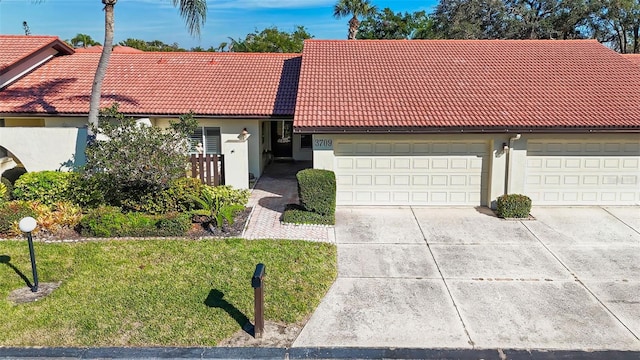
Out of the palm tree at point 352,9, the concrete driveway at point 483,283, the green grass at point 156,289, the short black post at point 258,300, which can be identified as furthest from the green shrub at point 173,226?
the palm tree at point 352,9

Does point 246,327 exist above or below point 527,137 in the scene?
below

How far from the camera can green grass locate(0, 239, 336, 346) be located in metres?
6.98

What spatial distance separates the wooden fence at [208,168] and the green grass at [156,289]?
4.63 m

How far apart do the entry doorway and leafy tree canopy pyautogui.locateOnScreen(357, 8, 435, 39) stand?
104 feet

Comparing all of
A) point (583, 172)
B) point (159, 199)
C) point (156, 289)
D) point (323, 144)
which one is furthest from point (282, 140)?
point (156, 289)

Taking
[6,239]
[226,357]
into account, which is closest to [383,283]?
[226,357]

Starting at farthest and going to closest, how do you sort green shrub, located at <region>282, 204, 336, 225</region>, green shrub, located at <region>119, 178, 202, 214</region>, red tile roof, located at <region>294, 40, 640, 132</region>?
red tile roof, located at <region>294, 40, 640, 132</region> < green shrub, located at <region>282, 204, 336, 225</region> < green shrub, located at <region>119, 178, 202, 214</region>

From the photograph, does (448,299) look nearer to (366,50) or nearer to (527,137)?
(527,137)

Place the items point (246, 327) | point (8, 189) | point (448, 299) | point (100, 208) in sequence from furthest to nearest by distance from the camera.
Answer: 1. point (8, 189)
2. point (100, 208)
3. point (448, 299)
4. point (246, 327)

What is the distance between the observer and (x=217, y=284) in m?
8.42

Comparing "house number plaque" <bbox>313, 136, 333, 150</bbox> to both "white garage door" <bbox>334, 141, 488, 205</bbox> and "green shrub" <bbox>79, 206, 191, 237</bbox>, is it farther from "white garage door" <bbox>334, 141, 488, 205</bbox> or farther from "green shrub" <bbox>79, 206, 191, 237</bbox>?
"green shrub" <bbox>79, 206, 191, 237</bbox>

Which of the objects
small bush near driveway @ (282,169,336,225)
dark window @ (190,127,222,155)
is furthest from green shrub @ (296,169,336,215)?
dark window @ (190,127,222,155)

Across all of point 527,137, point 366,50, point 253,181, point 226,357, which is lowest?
point 226,357

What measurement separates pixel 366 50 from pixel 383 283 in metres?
11.9
